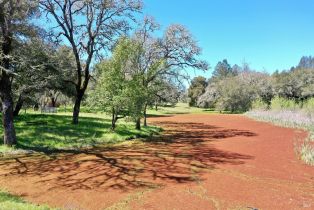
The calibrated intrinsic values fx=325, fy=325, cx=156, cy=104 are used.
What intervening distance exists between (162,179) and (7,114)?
8840 mm

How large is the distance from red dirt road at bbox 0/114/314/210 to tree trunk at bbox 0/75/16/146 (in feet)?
6.40

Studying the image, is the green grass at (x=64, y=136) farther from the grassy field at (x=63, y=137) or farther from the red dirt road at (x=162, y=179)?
the red dirt road at (x=162, y=179)

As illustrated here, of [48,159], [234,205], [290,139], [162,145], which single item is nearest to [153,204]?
[234,205]

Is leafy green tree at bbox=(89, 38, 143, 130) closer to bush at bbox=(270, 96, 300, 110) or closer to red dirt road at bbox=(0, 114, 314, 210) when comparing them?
red dirt road at bbox=(0, 114, 314, 210)

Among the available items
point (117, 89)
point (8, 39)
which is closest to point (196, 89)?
point (117, 89)

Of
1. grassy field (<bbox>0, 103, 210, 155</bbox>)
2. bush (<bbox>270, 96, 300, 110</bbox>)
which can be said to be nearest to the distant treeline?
bush (<bbox>270, 96, 300, 110</bbox>)

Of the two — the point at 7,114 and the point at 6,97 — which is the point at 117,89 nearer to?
the point at 6,97

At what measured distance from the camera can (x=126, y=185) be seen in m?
9.85

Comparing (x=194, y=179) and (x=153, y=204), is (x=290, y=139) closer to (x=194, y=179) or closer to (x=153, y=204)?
(x=194, y=179)

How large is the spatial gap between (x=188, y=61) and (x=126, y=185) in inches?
828

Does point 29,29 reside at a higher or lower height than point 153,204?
higher

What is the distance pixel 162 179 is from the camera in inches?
419

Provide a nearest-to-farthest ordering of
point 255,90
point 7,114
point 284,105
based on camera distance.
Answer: point 7,114 → point 284,105 → point 255,90

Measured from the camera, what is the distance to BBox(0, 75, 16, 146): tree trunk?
15094 millimetres
